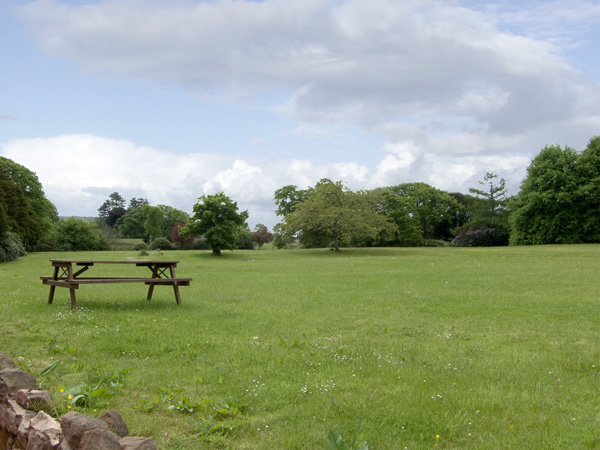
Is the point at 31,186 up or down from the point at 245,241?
up

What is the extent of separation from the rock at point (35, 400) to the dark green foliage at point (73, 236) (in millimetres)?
53266

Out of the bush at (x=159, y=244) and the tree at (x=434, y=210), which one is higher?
the tree at (x=434, y=210)

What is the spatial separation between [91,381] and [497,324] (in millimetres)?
7248

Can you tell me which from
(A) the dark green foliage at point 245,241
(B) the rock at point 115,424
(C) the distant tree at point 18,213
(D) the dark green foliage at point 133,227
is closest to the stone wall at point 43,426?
(B) the rock at point 115,424

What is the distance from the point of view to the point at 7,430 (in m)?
4.02

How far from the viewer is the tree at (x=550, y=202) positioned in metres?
50.4

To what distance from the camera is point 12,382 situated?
4.18 m

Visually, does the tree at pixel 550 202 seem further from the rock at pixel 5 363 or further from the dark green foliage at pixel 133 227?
the dark green foliage at pixel 133 227

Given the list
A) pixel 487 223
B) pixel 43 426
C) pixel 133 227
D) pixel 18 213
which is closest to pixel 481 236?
pixel 487 223

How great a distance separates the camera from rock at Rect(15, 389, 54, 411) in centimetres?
394

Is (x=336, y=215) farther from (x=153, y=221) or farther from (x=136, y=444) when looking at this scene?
(x=153, y=221)

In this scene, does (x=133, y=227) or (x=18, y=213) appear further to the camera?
(x=133, y=227)

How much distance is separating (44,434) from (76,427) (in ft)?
1.57

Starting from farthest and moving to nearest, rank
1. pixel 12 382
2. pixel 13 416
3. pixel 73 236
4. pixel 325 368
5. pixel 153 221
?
pixel 153 221
pixel 73 236
pixel 325 368
pixel 12 382
pixel 13 416
